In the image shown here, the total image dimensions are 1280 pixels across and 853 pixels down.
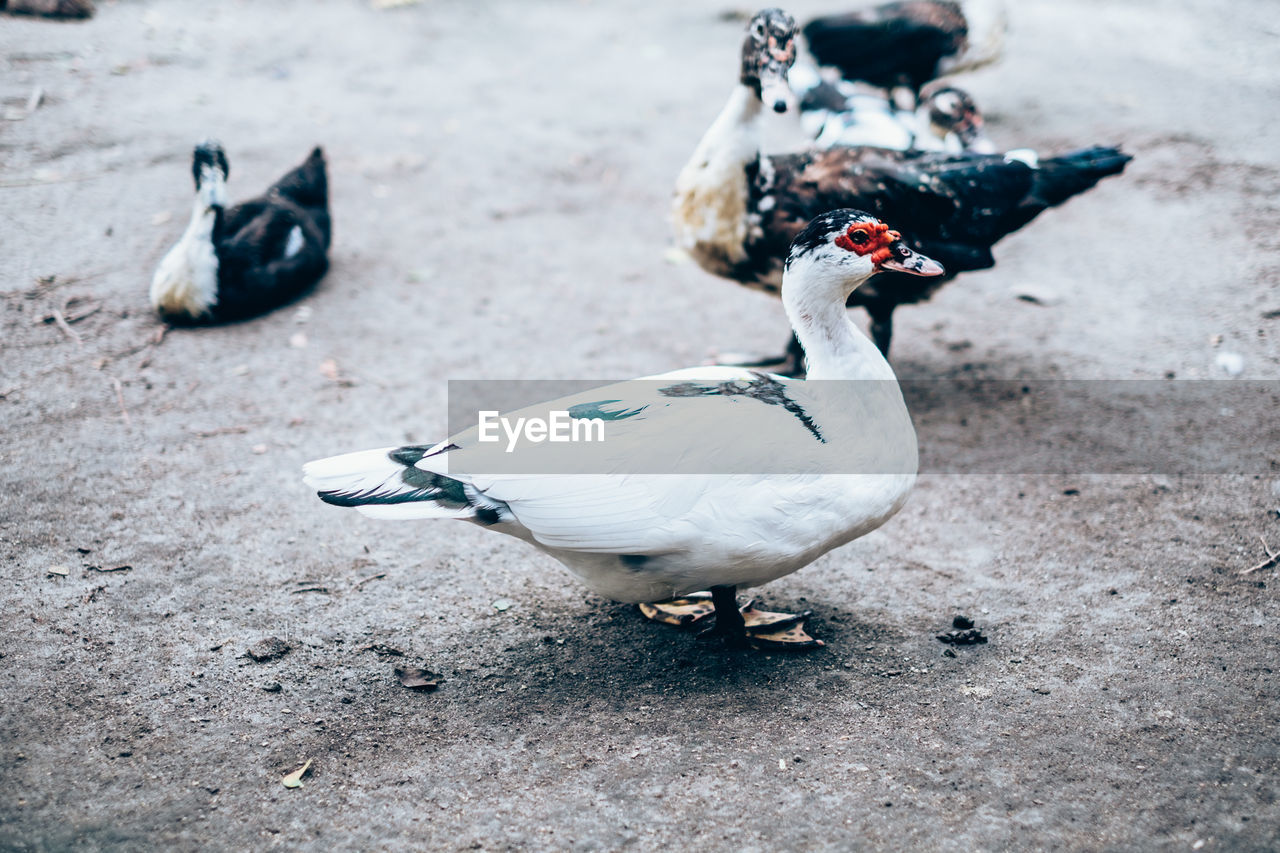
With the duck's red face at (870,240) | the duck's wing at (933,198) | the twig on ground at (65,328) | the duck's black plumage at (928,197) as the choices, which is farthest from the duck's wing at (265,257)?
the duck's red face at (870,240)

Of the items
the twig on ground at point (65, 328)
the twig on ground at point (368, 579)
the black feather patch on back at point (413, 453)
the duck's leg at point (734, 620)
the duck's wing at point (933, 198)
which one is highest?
the duck's wing at point (933, 198)

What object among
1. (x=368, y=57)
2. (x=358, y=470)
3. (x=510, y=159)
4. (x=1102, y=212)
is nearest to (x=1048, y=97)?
(x=1102, y=212)

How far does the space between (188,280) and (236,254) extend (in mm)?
282

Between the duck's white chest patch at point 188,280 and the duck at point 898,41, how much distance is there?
12.5ft

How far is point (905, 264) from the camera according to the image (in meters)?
2.95

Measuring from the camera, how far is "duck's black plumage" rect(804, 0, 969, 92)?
5.93 m

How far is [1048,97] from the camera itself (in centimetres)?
742

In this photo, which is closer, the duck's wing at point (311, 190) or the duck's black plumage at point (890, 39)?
the duck's wing at point (311, 190)

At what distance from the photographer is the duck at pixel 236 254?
15.6ft

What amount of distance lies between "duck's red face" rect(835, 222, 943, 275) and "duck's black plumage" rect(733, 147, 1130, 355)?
1.09 m

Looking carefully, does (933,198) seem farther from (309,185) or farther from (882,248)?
(309,185)

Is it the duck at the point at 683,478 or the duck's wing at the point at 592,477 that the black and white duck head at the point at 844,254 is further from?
the duck's wing at the point at 592,477

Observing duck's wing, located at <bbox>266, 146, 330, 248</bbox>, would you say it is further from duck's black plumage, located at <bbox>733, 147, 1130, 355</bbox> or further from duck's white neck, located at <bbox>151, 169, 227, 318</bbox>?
duck's black plumage, located at <bbox>733, 147, 1130, 355</bbox>

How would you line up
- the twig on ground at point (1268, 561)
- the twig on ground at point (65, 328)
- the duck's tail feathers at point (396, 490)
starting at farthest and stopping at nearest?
1. the twig on ground at point (65, 328)
2. the twig on ground at point (1268, 561)
3. the duck's tail feathers at point (396, 490)
